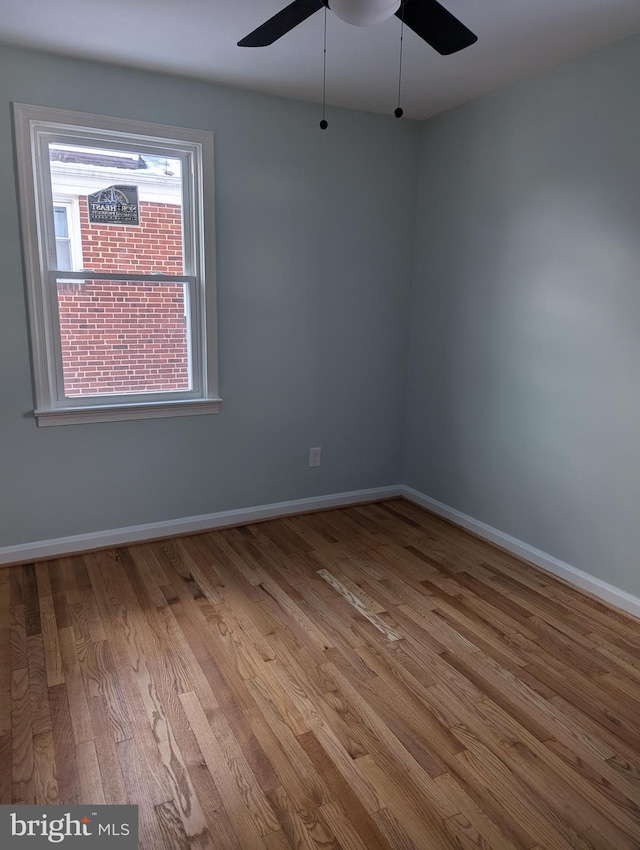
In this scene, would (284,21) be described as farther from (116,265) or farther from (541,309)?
(541,309)

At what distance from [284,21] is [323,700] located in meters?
2.26

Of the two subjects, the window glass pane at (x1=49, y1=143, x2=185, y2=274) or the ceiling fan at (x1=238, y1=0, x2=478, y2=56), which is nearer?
the ceiling fan at (x1=238, y1=0, x2=478, y2=56)

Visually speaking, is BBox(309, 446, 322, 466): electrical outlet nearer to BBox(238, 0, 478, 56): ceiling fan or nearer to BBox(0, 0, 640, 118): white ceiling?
BBox(0, 0, 640, 118): white ceiling

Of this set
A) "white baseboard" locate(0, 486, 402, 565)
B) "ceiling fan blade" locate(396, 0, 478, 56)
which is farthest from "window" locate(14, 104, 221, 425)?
"ceiling fan blade" locate(396, 0, 478, 56)

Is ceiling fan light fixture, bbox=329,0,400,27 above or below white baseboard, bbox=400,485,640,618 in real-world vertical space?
above

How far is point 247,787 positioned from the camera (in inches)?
64.4

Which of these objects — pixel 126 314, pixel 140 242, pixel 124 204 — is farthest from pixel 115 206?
pixel 126 314

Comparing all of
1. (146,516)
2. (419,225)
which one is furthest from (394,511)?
(419,225)

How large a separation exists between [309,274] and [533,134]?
1.42 meters

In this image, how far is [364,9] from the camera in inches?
59.6

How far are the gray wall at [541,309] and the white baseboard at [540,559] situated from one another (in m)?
0.04

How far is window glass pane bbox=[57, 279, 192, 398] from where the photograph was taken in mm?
2949

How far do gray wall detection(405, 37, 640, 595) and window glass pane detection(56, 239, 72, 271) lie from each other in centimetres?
218

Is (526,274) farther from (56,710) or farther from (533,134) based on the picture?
(56,710)
